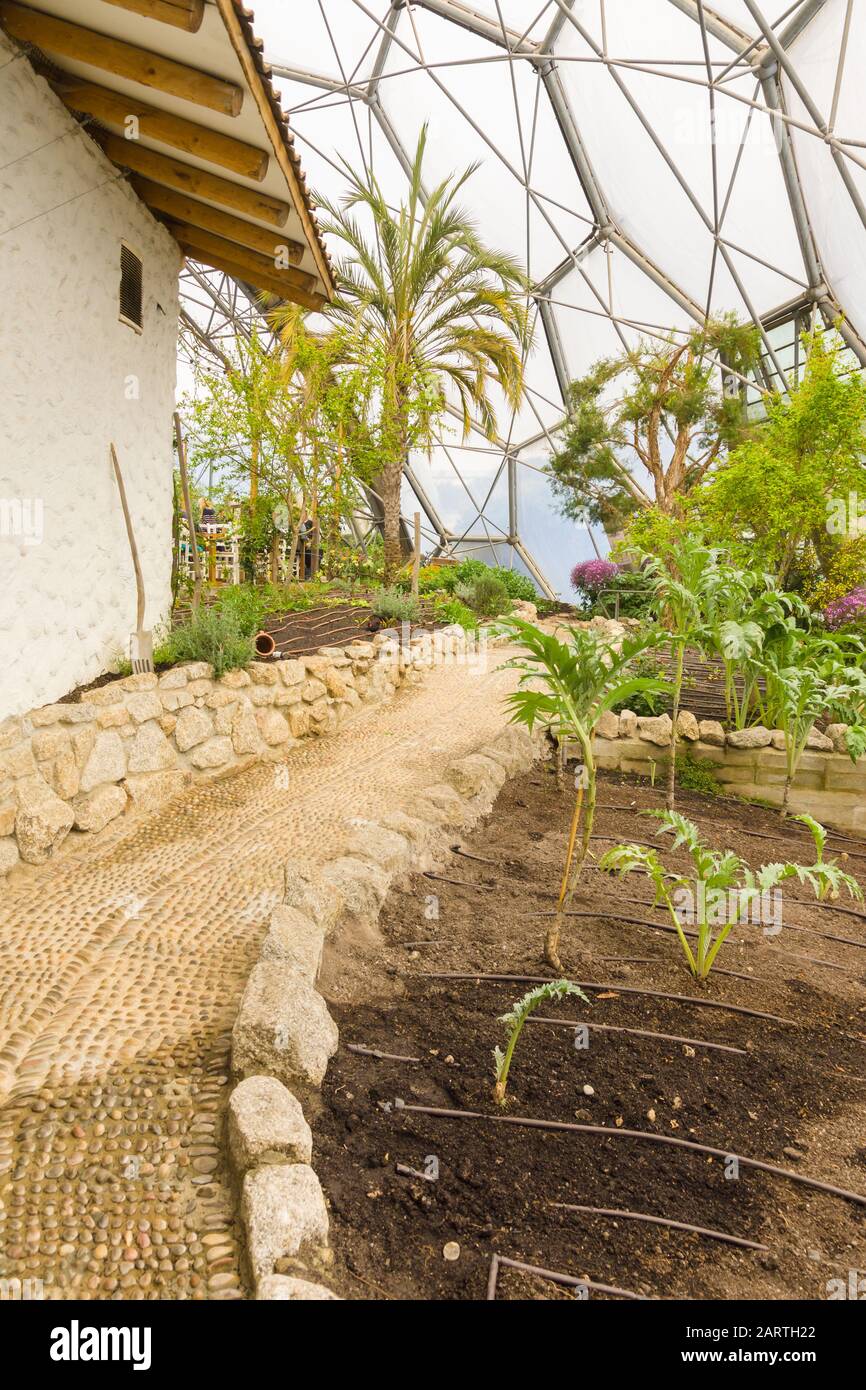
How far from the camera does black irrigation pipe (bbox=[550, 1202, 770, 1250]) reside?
1.81m

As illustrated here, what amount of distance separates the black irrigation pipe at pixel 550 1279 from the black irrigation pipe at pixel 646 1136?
44 cm

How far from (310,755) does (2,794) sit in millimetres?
2808

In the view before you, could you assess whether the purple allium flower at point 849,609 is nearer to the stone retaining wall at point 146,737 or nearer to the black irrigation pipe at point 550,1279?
the stone retaining wall at point 146,737

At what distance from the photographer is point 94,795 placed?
14.7ft

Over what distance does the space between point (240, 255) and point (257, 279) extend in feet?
0.72

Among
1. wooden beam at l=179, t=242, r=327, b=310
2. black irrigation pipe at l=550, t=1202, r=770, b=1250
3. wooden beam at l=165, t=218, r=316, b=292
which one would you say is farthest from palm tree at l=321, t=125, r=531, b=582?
black irrigation pipe at l=550, t=1202, r=770, b=1250

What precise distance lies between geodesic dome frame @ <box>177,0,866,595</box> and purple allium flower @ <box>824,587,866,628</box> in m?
3.37

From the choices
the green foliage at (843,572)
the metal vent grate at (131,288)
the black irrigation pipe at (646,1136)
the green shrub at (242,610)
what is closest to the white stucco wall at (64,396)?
the metal vent grate at (131,288)

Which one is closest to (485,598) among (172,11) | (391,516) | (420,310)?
A: (391,516)

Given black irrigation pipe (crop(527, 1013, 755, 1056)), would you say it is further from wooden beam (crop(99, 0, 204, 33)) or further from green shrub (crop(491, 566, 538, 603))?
green shrub (crop(491, 566, 538, 603))

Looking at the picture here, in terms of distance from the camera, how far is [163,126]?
14.3 feet

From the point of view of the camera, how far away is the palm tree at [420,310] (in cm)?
1143

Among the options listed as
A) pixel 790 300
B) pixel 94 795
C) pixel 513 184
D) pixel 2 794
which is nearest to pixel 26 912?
pixel 2 794

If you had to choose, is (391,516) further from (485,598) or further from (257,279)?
(257,279)
